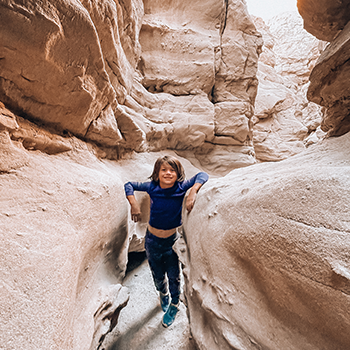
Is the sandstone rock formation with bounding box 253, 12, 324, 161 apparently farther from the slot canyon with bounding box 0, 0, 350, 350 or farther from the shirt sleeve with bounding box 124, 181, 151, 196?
the shirt sleeve with bounding box 124, 181, 151, 196

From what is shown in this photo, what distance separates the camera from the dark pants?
81.6 inches

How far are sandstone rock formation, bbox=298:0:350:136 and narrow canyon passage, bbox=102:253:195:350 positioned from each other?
3.08 meters

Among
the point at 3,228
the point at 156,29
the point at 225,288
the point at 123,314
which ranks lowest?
the point at 123,314

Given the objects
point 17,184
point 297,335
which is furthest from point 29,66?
point 297,335

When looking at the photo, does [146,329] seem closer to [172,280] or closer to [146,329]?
[146,329]

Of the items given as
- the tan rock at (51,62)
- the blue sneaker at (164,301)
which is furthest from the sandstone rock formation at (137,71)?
the blue sneaker at (164,301)

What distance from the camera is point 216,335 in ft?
4.50

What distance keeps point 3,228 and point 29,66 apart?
3.79 feet

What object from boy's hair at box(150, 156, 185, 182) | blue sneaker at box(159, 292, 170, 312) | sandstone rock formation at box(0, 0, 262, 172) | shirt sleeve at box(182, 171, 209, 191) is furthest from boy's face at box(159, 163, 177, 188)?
blue sneaker at box(159, 292, 170, 312)

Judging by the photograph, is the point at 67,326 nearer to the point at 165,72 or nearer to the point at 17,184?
the point at 17,184

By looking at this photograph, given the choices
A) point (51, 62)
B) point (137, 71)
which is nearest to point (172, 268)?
point (51, 62)

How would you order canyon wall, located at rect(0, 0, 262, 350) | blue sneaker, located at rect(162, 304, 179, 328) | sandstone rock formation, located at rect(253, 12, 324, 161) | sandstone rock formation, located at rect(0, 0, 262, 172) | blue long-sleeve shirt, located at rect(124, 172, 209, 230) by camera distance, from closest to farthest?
canyon wall, located at rect(0, 0, 262, 350)
sandstone rock formation, located at rect(0, 0, 262, 172)
blue long-sleeve shirt, located at rect(124, 172, 209, 230)
blue sneaker, located at rect(162, 304, 179, 328)
sandstone rock formation, located at rect(253, 12, 324, 161)

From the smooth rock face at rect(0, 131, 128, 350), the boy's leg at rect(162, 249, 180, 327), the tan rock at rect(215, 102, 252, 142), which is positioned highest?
the tan rock at rect(215, 102, 252, 142)

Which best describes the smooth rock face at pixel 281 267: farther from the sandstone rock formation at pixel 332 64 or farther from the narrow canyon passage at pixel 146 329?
the narrow canyon passage at pixel 146 329
